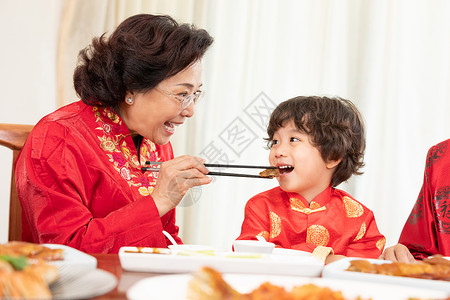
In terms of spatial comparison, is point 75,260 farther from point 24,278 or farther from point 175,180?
point 175,180

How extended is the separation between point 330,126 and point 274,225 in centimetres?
41

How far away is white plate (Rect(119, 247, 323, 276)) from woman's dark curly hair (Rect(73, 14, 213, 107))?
943 millimetres

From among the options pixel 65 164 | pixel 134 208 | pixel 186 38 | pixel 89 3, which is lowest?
pixel 134 208

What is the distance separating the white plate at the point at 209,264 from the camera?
2.76ft

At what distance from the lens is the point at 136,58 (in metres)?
1.72

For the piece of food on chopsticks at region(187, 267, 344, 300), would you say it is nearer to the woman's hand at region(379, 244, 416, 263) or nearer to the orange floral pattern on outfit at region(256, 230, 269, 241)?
the woman's hand at region(379, 244, 416, 263)

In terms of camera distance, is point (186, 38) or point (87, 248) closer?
point (87, 248)

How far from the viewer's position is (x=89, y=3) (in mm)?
3328

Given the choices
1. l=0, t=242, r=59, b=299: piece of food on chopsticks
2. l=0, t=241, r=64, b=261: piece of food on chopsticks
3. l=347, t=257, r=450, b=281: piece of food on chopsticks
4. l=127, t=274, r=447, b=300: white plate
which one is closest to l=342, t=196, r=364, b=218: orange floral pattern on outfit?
l=347, t=257, r=450, b=281: piece of food on chopsticks

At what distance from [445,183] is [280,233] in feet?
1.80

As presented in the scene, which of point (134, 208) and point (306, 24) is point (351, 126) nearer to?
point (134, 208)

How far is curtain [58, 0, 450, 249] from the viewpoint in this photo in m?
2.87

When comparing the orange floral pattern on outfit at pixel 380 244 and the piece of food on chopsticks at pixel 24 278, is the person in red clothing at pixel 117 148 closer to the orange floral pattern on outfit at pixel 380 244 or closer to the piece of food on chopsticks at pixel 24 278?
the orange floral pattern on outfit at pixel 380 244

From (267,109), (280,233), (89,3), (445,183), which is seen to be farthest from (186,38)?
(89,3)
